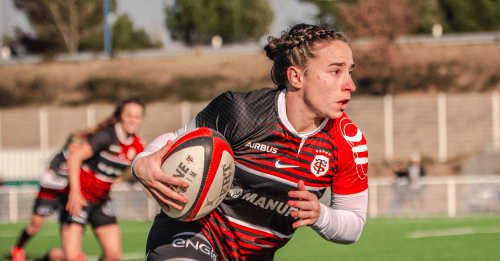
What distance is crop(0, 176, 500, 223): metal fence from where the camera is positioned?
16.3m

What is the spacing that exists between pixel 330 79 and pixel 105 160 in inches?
162

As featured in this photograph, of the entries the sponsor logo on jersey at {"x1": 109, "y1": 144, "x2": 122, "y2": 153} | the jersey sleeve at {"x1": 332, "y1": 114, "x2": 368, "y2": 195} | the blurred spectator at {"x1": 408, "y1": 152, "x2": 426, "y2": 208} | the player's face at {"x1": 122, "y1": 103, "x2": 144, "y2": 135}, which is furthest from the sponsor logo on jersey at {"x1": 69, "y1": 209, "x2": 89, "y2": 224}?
the blurred spectator at {"x1": 408, "y1": 152, "x2": 426, "y2": 208}

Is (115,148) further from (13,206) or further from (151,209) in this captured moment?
(13,206)

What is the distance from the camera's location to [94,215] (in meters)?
7.07

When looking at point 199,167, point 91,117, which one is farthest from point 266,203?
point 91,117

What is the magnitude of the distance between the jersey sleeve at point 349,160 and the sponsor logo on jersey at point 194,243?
836mm

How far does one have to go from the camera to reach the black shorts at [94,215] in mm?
6902

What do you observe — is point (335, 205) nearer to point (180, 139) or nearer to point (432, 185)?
point (180, 139)

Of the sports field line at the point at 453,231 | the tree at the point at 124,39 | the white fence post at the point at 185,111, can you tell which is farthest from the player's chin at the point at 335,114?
the tree at the point at 124,39

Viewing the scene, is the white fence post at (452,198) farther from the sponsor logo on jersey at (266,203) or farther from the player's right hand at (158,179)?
the player's right hand at (158,179)

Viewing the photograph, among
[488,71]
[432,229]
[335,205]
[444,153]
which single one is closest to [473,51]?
[488,71]

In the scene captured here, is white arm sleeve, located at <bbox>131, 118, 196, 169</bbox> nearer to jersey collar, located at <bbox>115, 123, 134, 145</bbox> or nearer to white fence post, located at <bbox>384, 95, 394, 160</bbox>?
jersey collar, located at <bbox>115, 123, 134, 145</bbox>

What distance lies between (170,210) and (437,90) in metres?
29.6

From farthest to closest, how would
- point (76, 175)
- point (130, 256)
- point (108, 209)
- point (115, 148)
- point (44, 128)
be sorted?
point (44, 128)
point (130, 256)
point (108, 209)
point (115, 148)
point (76, 175)
